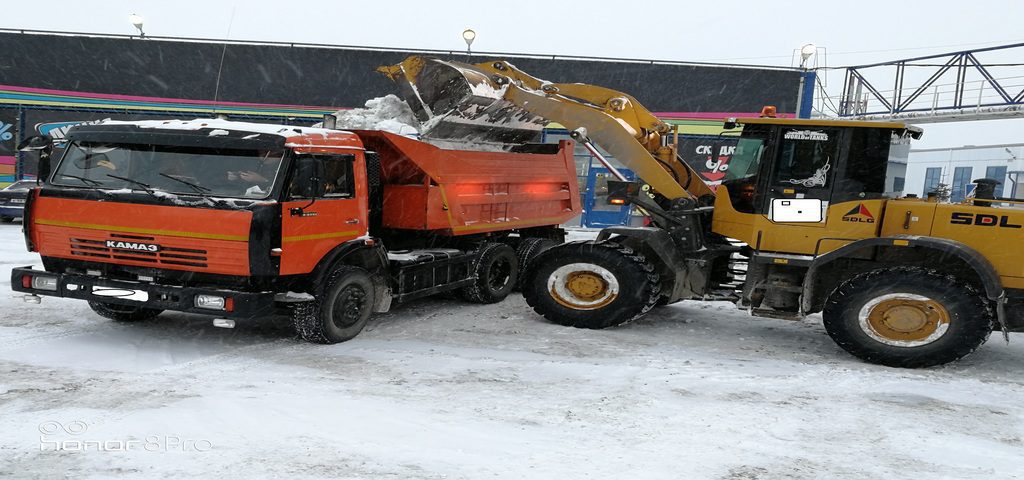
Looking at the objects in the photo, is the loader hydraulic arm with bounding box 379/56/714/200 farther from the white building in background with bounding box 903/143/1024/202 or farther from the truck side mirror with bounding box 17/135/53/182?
the white building in background with bounding box 903/143/1024/202

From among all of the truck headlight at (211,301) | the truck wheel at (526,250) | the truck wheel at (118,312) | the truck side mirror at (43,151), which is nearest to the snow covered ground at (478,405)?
the truck wheel at (118,312)

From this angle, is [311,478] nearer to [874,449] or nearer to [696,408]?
[696,408]

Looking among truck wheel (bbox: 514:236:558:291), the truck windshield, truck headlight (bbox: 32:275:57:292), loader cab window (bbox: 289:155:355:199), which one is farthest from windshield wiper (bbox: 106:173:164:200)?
truck wheel (bbox: 514:236:558:291)

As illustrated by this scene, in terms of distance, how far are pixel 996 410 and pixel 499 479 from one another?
4.24 m

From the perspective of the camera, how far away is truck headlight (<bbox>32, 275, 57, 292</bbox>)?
6617 mm

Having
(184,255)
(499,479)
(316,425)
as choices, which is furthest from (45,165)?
(499,479)

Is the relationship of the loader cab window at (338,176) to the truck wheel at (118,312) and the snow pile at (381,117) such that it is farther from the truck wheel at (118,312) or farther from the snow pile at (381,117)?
the truck wheel at (118,312)

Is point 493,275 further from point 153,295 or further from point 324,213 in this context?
point 153,295

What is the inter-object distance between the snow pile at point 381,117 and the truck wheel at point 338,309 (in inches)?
89.4

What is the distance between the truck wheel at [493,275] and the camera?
9.61m

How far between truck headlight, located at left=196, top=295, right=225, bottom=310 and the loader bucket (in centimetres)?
320

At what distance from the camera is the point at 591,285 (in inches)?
329

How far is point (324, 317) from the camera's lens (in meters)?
6.91

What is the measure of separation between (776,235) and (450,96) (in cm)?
388
